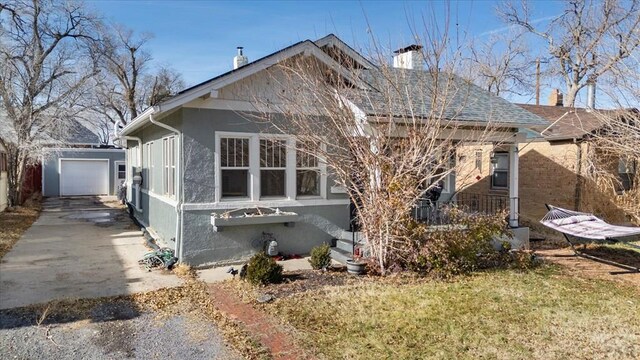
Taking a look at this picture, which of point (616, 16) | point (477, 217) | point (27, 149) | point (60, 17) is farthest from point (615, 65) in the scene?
point (60, 17)

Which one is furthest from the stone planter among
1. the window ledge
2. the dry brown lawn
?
the dry brown lawn

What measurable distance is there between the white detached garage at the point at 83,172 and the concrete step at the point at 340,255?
2070cm

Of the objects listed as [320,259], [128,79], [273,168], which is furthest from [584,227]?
[128,79]

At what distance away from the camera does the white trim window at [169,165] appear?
943 cm

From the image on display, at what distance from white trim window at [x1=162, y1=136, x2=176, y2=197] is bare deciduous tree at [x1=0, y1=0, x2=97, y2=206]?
1057 centimetres

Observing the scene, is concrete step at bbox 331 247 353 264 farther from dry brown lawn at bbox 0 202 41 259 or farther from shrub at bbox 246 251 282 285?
dry brown lawn at bbox 0 202 41 259

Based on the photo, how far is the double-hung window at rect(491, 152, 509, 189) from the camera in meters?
15.5

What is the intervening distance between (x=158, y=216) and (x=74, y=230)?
12.4 ft

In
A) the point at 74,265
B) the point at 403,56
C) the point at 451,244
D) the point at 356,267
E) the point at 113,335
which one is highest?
the point at 403,56

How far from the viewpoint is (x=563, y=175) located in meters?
14.1

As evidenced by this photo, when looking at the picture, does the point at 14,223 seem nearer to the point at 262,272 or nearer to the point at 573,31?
the point at 262,272

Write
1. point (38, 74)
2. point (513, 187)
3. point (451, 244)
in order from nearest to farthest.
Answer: point (451, 244)
point (513, 187)
point (38, 74)

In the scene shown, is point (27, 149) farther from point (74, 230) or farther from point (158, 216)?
point (158, 216)

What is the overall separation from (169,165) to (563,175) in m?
12.3
